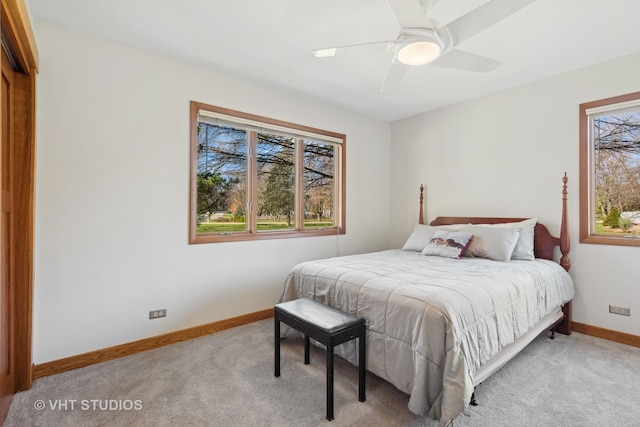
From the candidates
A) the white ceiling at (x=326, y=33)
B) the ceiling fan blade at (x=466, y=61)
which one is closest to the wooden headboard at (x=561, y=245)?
the white ceiling at (x=326, y=33)

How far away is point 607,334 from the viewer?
2.80 meters

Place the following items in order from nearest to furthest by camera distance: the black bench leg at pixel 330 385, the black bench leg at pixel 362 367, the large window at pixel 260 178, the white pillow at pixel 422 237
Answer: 1. the black bench leg at pixel 330 385
2. the black bench leg at pixel 362 367
3. the large window at pixel 260 178
4. the white pillow at pixel 422 237

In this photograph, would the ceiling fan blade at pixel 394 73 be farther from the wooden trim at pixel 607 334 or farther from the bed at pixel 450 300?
the wooden trim at pixel 607 334

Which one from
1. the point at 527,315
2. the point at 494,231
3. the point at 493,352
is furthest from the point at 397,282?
the point at 494,231

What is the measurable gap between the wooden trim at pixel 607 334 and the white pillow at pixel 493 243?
39.5 inches

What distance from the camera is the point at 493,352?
1848mm

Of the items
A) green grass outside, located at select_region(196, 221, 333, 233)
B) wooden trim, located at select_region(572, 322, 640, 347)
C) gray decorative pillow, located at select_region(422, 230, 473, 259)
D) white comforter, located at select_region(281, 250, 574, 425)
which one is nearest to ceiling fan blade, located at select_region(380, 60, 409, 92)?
white comforter, located at select_region(281, 250, 574, 425)

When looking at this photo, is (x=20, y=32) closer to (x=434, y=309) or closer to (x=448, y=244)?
(x=434, y=309)

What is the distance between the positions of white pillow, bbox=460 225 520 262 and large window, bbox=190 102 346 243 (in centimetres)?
160

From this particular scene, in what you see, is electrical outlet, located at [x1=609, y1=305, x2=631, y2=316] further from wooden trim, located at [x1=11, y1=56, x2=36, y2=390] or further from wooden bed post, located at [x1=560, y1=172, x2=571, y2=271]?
wooden trim, located at [x1=11, y1=56, x2=36, y2=390]

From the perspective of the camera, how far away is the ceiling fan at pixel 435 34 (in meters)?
1.63

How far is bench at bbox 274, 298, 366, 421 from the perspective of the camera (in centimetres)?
175

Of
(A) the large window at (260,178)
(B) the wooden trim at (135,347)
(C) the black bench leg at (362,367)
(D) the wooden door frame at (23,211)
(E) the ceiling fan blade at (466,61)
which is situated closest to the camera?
(C) the black bench leg at (362,367)

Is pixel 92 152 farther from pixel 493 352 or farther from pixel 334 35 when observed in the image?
pixel 493 352
